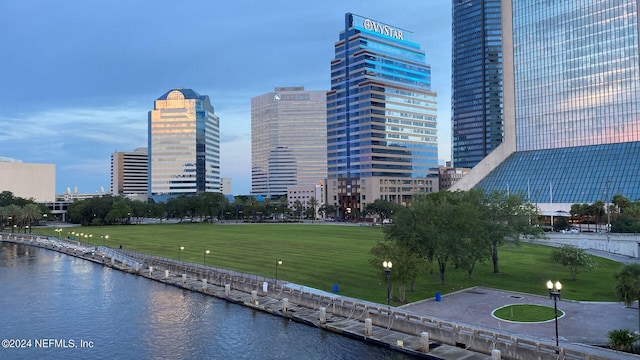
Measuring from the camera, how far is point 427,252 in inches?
2020

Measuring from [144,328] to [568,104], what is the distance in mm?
151699

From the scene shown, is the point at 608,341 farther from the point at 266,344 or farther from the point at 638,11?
the point at 638,11

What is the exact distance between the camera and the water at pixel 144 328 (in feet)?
115

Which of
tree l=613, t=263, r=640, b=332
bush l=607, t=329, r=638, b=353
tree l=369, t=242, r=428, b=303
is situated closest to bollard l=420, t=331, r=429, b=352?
tree l=369, t=242, r=428, b=303

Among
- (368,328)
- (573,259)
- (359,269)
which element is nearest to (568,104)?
(573,259)

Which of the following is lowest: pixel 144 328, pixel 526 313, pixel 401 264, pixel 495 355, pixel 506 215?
pixel 144 328

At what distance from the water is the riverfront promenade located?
3.92ft

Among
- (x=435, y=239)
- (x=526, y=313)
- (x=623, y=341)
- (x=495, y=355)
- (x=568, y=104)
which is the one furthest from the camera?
(x=568, y=104)

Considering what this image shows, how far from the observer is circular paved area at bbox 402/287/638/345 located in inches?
1335

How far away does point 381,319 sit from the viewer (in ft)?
126

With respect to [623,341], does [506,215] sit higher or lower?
higher

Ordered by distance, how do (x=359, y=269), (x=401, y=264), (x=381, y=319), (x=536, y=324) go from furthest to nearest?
1. (x=359, y=269)
2. (x=401, y=264)
3. (x=381, y=319)
4. (x=536, y=324)

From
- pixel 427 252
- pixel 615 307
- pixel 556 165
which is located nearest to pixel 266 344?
pixel 427 252

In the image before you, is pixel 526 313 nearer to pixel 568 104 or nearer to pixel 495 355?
pixel 495 355
